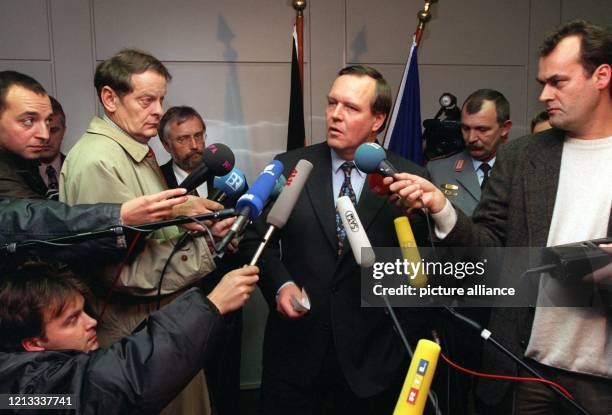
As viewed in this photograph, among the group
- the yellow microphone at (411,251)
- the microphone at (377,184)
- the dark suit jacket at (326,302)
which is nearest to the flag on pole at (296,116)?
the dark suit jacket at (326,302)

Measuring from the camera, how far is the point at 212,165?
4.42ft

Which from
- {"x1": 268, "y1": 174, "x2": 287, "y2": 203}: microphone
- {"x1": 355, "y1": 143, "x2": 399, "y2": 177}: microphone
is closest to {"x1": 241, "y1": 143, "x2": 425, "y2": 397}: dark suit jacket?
{"x1": 268, "y1": 174, "x2": 287, "y2": 203}: microphone

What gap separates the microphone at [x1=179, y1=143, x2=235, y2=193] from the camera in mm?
1339

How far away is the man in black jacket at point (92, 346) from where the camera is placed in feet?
3.17

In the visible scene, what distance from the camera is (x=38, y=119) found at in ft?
5.09

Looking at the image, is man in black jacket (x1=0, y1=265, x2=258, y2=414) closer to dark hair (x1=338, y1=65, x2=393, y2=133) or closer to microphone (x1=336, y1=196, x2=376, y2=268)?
microphone (x1=336, y1=196, x2=376, y2=268)

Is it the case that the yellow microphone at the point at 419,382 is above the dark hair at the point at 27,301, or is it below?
below

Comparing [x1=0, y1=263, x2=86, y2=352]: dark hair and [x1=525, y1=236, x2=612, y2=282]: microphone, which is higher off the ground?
[x1=525, y1=236, x2=612, y2=282]: microphone

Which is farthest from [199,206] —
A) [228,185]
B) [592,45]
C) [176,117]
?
[176,117]

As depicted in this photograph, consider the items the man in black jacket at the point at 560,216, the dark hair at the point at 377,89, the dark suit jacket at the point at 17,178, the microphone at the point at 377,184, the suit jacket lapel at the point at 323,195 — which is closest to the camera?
the man in black jacket at the point at 560,216

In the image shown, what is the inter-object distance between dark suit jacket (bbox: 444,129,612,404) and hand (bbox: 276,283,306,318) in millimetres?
495

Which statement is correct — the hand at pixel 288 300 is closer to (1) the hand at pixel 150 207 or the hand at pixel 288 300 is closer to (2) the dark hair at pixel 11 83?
(1) the hand at pixel 150 207

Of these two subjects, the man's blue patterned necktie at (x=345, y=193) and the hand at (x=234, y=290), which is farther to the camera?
the man's blue patterned necktie at (x=345, y=193)

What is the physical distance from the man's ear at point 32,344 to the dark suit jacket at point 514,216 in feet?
3.75
